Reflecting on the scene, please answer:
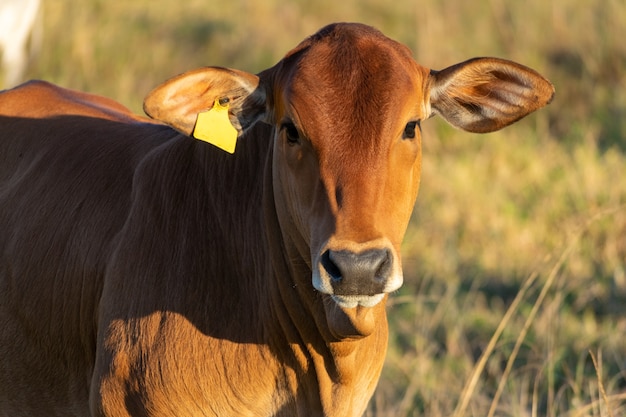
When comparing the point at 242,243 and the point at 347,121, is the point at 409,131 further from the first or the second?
the point at 242,243

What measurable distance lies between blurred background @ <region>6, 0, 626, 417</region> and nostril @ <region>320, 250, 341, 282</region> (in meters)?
1.64

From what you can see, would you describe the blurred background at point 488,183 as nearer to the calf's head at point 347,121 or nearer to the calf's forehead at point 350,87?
the calf's head at point 347,121

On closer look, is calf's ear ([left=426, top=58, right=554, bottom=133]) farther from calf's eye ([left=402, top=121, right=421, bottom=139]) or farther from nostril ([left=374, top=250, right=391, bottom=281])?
nostril ([left=374, top=250, right=391, bottom=281])

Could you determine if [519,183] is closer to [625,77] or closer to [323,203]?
[625,77]

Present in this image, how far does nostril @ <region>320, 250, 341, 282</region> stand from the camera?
3.42 m

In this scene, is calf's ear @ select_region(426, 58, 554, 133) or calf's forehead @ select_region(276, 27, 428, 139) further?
calf's ear @ select_region(426, 58, 554, 133)

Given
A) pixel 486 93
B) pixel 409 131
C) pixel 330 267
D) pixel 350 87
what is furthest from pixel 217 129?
pixel 486 93

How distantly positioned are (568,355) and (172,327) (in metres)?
3.57

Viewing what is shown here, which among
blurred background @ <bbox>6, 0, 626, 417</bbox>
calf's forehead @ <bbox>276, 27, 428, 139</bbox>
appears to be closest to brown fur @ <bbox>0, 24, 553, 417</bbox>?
calf's forehead @ <bbox>276, 27, 428, 139</bbox>

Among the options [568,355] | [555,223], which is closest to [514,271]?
[555,223]

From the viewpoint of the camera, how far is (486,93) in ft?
14.1

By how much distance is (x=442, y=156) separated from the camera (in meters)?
10.8

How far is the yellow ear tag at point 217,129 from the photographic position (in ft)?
13.2

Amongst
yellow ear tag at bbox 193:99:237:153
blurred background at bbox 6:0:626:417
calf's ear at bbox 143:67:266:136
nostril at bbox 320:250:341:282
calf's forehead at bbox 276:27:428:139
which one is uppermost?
calf's forehead at bbox 276:27:428:139
